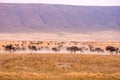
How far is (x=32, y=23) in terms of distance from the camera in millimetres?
156375

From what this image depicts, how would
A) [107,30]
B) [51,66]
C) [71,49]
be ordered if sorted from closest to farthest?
[51,66]
[71,49]
[107,30]

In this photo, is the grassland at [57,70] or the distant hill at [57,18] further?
the distant hill at [57,18]

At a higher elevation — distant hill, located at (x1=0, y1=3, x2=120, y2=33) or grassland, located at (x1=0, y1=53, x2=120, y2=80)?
distant hill, located at (x1=0, y1=3, x2=120, y2=33)

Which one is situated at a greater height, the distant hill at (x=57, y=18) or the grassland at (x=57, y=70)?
the distant hill at (x=57, y=18)

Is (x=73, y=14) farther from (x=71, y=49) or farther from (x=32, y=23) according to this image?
(x=71, y=49)

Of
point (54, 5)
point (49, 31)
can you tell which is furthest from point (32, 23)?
point (54, 5)

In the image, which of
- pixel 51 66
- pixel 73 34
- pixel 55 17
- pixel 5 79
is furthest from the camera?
pixel 55 17

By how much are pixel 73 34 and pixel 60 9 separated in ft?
159

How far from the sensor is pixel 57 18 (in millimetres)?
166750

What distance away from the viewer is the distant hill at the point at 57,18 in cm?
14925

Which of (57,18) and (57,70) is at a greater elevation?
(57,18)

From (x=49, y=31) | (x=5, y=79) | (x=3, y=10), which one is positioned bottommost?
(x=5, y=79)

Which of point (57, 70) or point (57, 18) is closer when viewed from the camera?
point (57, 70)

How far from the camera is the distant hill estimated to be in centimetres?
14925
